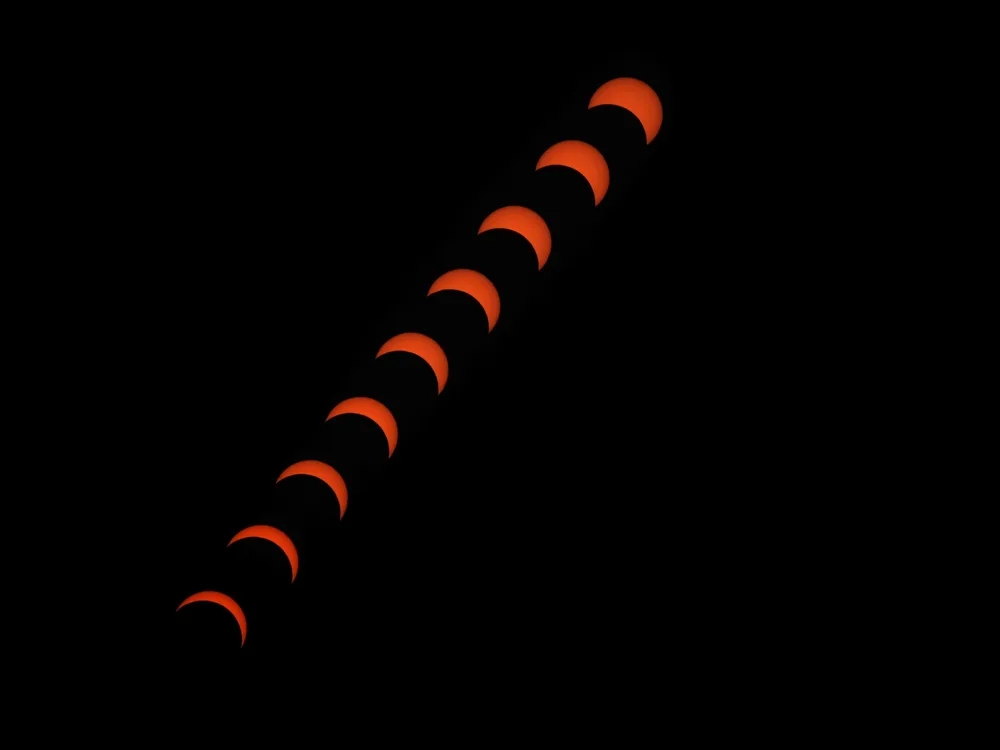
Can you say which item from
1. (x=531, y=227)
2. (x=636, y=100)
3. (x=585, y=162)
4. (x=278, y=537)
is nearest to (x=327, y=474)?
(x=278, y=537)

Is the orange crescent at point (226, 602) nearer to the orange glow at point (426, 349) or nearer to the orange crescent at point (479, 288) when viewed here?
the orange glow at point (426, 349)

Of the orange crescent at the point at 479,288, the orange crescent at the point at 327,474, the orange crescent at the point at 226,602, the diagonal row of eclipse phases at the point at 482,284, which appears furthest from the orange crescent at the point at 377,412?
the orange crescent at the point at 226,602

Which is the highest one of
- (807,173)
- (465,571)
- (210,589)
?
(807,173)

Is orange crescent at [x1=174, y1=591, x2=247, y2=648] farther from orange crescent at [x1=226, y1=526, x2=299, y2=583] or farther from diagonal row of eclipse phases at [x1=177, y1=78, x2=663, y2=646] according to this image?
orange crescent at [x1=226, y1=526, x2=299, y2=583]

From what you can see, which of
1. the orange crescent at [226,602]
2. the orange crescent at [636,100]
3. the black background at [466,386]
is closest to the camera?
the orange crescent at [226,602]

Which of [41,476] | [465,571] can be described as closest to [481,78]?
[465,571]

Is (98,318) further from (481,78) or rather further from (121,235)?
(481,78)

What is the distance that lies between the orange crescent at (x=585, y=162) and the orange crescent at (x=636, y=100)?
13 cm

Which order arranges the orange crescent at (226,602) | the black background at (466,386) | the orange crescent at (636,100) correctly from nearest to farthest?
the orange crescent at (226,602) → the orange crescent at (636,100) → the black background at (466,386)

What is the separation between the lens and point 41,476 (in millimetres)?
2342

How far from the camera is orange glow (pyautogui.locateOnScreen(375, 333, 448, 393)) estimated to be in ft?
4.91

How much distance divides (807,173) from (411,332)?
1.27 metres

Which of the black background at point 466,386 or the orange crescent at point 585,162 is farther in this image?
the black background at point 466,386

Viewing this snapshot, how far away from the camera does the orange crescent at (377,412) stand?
4.93 feet
